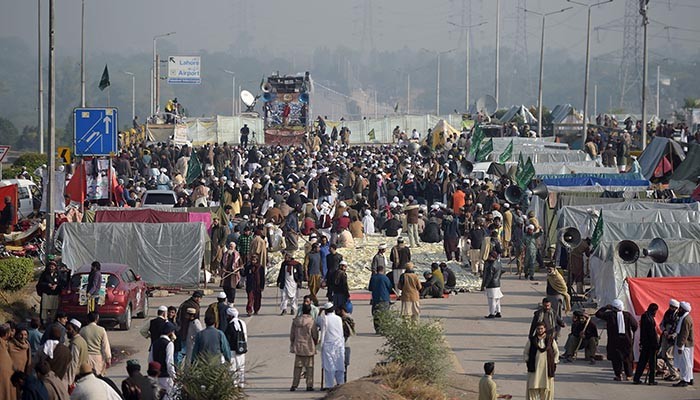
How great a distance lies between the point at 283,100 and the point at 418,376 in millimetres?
53274

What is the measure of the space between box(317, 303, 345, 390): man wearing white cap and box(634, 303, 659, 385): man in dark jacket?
14.2 ft

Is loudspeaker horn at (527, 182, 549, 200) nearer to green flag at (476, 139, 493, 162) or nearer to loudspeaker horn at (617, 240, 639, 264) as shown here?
loudspeaker horn at (617, 240, 639, 264)

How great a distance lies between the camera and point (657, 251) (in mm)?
22000

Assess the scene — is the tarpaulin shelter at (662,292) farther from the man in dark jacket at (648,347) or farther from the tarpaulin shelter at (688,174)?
the tarpaulin shelter at (688,174)

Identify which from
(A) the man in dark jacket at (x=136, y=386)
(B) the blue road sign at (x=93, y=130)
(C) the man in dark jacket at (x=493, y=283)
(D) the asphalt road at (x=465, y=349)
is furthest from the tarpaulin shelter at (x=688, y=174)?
(A) the man in dark jacket at (x=136, y=386)

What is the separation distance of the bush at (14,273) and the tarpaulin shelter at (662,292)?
11537 millimetres

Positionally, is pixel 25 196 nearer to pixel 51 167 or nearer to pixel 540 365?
pixel 51 167

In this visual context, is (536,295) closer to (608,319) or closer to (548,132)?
(608,319)

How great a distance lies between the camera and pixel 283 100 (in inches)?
2749

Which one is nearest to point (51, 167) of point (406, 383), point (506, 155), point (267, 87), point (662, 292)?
point (406, 383)

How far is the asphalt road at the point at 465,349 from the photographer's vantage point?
18219 millimetres

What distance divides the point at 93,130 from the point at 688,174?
16.9 m

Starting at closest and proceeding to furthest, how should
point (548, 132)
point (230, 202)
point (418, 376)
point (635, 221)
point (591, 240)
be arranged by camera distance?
point (418, 376), point (591, 240), point (635, 221), point (230, 202), point (548, 132)

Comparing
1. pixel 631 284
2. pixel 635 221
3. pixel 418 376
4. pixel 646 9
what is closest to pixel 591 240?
pixel 635 221
